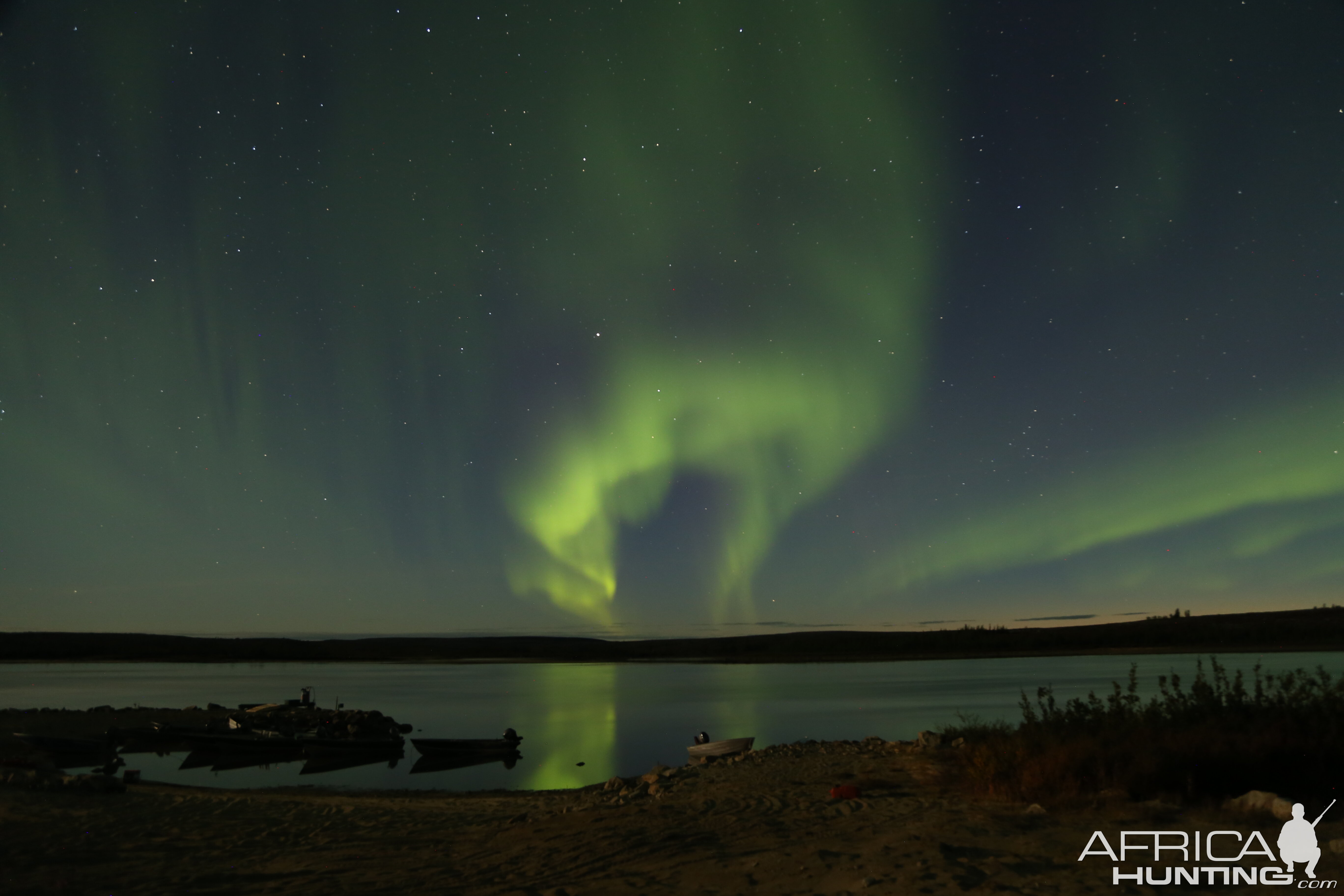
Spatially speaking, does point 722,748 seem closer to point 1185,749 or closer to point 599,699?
point 1185,749

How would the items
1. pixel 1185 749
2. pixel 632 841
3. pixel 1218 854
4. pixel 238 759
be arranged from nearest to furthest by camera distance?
1. pixel 1218 854
2. pixel 632 841
3. pixel 1185 749
4. pixel 238 759

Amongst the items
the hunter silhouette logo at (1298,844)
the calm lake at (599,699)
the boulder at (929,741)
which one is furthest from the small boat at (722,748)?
the hunter silhouette logo at (1298,844)

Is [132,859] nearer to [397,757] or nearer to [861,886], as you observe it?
[861,886]

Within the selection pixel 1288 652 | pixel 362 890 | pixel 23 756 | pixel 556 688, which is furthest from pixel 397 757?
pixel 1288 652

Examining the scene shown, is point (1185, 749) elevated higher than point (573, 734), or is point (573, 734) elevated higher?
point (1185, 749)

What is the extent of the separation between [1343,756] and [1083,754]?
3.24 m

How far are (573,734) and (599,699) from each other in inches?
1029

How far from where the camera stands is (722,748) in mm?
26344

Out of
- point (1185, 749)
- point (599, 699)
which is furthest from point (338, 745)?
point (599, 699)

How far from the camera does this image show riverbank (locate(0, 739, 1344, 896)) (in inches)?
350

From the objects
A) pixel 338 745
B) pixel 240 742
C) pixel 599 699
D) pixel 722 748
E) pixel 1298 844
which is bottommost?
pixel 599 699

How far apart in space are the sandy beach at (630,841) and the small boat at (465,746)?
1388 centimetres

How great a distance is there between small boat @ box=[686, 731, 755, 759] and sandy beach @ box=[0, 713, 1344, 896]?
726cm

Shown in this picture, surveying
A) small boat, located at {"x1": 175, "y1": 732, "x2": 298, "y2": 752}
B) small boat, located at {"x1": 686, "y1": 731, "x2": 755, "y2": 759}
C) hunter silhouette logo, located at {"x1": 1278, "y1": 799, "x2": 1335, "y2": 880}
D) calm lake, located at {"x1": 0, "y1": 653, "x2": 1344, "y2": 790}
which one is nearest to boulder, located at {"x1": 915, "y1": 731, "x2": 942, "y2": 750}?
small boat, located at {"x1": 686, "y1": 731, "x2": 755, "y2": 759}
